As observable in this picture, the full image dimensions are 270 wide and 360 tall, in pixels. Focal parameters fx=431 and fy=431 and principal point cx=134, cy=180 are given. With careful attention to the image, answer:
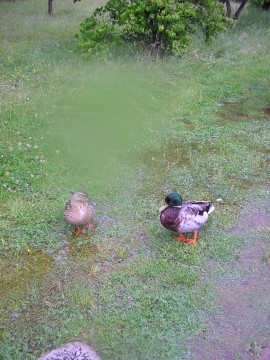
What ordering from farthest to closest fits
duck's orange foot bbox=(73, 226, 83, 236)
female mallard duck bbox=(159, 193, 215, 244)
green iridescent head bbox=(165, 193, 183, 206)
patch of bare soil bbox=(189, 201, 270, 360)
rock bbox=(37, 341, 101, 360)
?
duck's orange foot bbox=(73, 226, 83, 236), green iridescent head bbox=(165, 193, 183, 206), female mallard duck bbox=(159, 193, 215, 244), patch of bare soil bbox=(189, 201, 270, 360), rock bbox=(37, 341, 101, 360)

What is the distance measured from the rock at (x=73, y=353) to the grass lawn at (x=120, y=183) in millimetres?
80

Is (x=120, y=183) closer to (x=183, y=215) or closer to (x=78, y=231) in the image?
(x=78, y=231)

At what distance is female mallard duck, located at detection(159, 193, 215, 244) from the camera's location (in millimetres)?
4512

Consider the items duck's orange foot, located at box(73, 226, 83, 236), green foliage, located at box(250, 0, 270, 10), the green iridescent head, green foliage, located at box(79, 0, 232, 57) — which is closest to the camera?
the green iridescent head

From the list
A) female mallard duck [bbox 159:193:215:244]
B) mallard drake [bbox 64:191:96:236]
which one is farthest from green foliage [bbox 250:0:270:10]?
mallard drake [bbox 64:191:96:236]

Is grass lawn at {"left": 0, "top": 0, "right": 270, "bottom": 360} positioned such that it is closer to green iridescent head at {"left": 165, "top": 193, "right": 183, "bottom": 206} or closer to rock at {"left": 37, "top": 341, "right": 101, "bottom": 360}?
rock at {"left": 37, "top": 341, "right": 101, "bottom": 360}

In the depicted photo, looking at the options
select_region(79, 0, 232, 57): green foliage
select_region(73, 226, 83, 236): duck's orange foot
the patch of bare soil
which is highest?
select_region(79, 0, 232, 57): green foliage

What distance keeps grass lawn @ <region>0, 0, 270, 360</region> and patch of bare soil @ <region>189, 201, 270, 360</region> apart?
115mm

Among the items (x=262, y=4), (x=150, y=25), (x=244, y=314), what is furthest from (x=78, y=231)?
(x=262, y=4)

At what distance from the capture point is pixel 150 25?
10477mm

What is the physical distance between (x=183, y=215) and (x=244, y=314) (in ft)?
3.78

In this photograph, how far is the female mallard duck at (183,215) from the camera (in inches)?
178

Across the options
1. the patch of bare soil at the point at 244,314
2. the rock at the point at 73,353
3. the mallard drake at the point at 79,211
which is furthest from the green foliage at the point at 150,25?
the rock at the point at 73,353

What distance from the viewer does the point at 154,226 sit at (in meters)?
4.97
